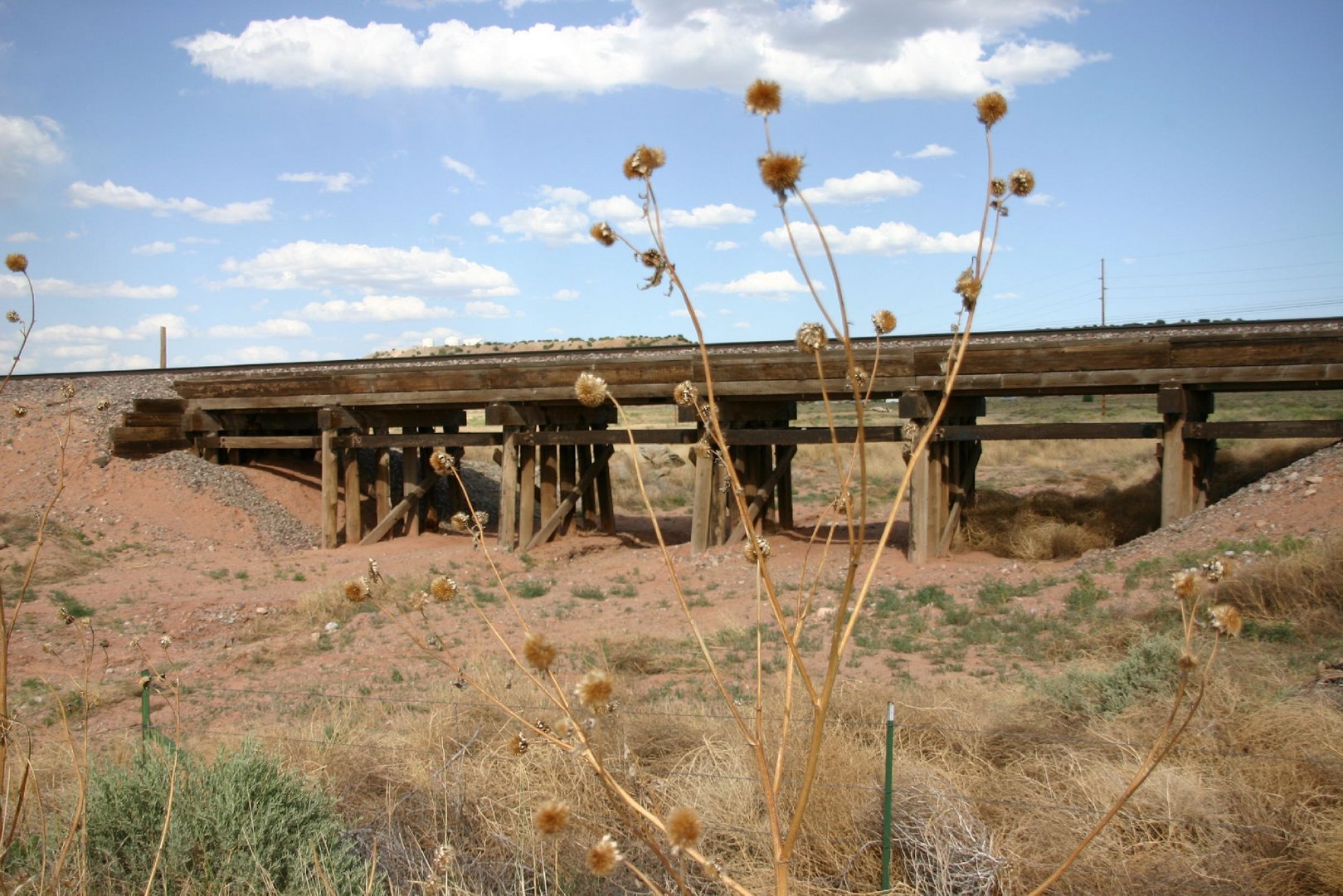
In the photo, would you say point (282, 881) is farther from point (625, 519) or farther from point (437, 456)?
point (625, 519)

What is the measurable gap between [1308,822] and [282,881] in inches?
155

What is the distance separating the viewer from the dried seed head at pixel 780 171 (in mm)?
1672

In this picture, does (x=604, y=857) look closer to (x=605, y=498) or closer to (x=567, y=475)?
(x=567, y=475)

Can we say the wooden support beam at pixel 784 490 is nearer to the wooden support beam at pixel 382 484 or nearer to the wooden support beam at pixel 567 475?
the wooden support beam at pixel 567 475

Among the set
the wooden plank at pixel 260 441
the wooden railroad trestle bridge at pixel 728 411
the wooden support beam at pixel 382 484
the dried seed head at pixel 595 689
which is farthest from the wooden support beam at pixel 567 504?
the dried seed head at pixel 595 689

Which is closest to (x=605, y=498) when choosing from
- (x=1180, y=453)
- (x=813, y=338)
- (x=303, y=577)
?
(x=303, y=577)

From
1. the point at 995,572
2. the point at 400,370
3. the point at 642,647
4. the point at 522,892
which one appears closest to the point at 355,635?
the point at 642,647

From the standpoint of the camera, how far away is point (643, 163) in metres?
1.92

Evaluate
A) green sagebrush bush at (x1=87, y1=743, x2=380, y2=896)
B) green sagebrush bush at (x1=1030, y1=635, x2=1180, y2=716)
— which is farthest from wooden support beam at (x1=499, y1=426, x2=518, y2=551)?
green sagebrush bush at (x1=87, y1=743, x2=380, y2=896)

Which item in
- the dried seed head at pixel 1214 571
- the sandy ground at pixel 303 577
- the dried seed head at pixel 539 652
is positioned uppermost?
the dried seed head at pixel 1214 571

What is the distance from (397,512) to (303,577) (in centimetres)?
285

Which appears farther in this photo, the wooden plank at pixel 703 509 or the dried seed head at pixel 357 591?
the wooden plank at pixel 703 509

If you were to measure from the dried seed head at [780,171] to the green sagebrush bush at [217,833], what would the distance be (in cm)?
293

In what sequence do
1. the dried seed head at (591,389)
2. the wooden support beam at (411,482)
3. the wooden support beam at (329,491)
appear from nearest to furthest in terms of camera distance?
1. the dried seed head at (591,389)
2. the wooden support beam at (329,491)
3. the wooden support beam at (411,482)
